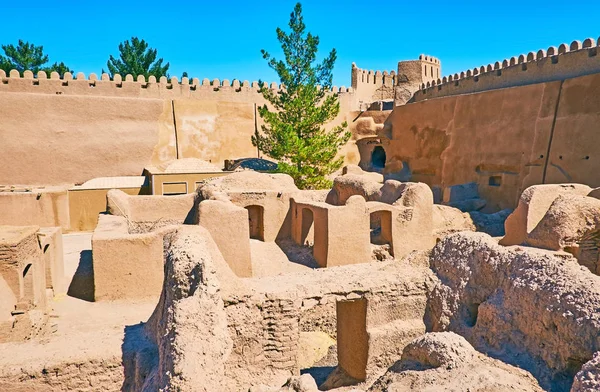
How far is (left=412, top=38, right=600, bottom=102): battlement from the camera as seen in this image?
13188mm

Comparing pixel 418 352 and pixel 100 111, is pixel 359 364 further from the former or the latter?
pixel 100 111

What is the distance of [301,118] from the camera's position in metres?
18.7

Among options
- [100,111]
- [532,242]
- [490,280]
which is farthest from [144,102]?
[490,280]

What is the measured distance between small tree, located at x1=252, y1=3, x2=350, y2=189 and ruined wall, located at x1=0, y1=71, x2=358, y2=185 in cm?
216

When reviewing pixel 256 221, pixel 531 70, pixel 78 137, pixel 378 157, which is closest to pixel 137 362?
pixel 256 221

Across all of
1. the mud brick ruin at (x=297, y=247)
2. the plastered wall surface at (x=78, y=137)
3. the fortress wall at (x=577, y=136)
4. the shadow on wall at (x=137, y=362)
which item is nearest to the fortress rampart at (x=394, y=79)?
the mud brick ruin at (x=297, y=247)

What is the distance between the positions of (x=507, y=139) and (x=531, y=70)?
2.42 m

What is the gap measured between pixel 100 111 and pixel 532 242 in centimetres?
1667

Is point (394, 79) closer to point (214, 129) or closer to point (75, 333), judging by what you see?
point (214, 129)

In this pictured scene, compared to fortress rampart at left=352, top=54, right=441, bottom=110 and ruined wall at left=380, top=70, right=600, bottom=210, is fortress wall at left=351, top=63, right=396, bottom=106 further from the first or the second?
ruined wall at left=380, top=70, right=600, bottom=210

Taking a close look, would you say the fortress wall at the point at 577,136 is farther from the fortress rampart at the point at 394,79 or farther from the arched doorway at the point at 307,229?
the fortress rampart at the point at 394,79

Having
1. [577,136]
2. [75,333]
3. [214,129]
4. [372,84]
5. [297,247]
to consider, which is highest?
[372,84]

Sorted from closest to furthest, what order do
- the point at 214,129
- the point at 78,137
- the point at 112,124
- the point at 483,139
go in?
the point at 483,139, the point at 78,137, the point at 112,124, the point at 214,129

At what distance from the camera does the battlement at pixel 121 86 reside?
1761cm
